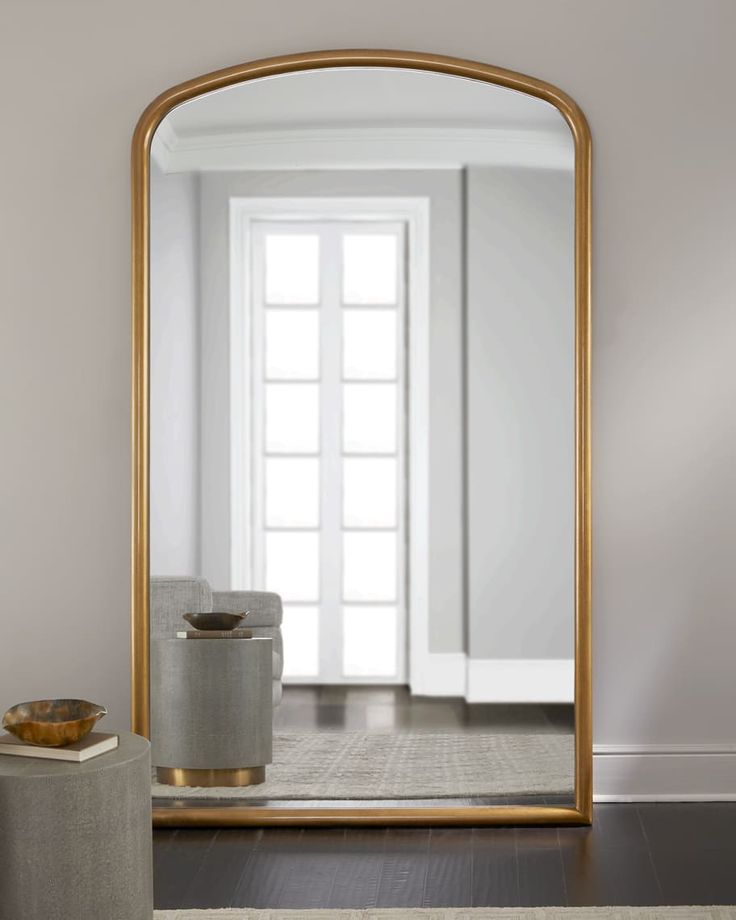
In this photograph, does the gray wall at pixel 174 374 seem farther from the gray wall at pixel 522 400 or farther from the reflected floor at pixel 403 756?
the gray wall at pixel 522 400

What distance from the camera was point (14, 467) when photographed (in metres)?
3.22

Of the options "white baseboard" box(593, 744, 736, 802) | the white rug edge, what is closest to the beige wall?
"white baseboard" box(593, 744, 736, 802)

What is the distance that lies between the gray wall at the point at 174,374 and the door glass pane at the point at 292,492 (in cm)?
23

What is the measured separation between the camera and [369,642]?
10.3 ft

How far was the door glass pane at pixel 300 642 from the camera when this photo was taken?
3.13 m

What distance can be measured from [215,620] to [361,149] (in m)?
1.49

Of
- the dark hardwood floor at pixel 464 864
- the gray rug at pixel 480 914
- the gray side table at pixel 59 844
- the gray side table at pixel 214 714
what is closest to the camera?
the gray side table at pixel 59 844

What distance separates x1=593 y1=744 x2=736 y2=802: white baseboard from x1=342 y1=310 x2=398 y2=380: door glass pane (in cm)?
133

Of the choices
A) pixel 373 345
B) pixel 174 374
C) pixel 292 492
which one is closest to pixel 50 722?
pixel 292 492

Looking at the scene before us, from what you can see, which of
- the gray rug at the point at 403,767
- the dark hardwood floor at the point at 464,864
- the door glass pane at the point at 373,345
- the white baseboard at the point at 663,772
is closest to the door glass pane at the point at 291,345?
the door glass pane at the point at 373,345

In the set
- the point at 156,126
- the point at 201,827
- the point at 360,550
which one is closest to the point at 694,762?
the point at 360,550

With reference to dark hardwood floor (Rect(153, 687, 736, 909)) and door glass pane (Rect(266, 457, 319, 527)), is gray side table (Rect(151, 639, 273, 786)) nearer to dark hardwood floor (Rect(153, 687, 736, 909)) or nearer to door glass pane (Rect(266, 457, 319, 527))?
dark hardwood floor (Rect(153, 687, 736, 909))

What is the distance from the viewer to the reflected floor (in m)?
3.09

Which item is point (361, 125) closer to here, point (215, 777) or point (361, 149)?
point (361, 149)
